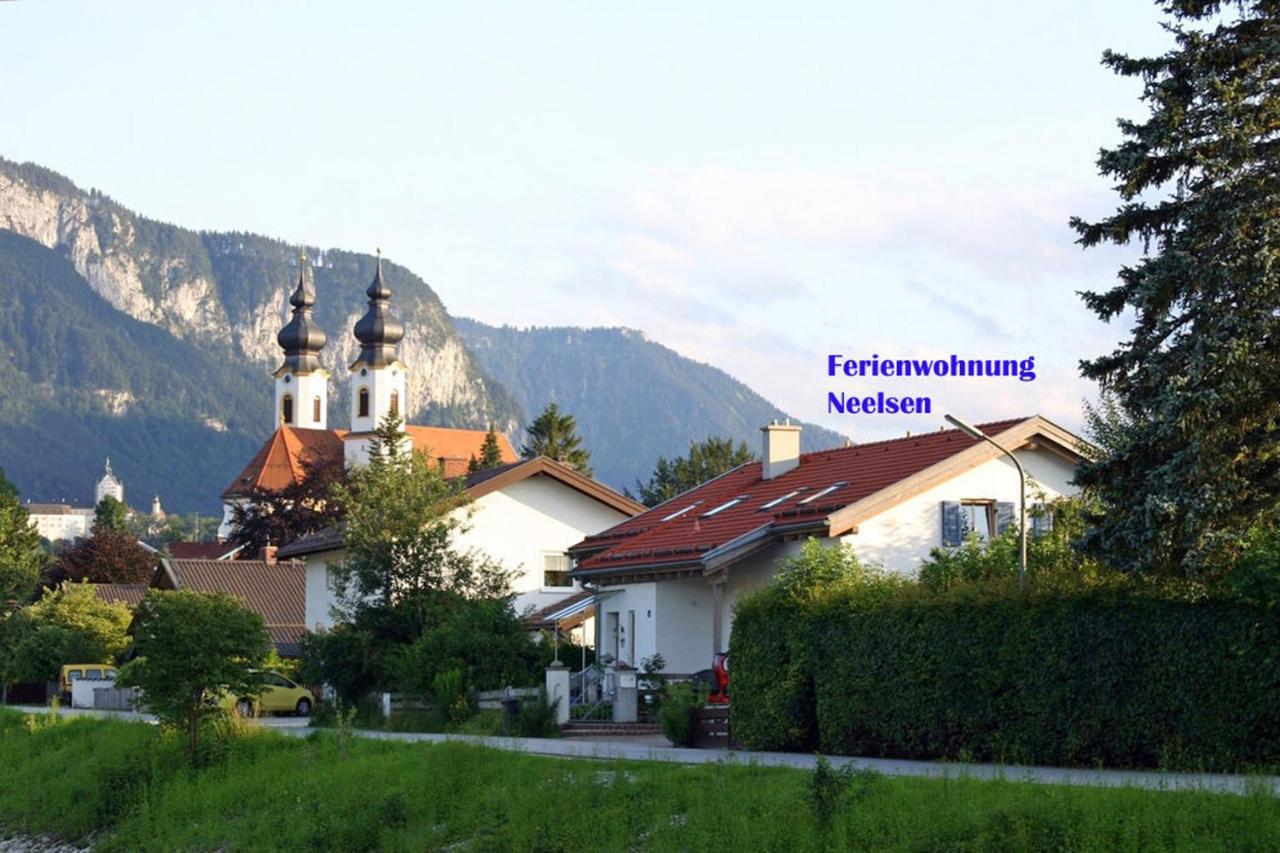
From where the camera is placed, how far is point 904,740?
2425 cm

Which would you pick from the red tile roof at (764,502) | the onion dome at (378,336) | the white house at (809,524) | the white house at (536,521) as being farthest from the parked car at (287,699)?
the onion dome at (378,336)

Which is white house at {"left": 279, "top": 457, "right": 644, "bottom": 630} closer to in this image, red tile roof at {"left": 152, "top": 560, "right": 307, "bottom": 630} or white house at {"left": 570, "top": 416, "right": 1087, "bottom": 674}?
red tile roof at {"left": 152, "top": 560, "right": 307, "bottom": 630}

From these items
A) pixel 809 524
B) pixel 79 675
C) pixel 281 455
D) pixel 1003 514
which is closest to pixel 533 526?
pixel 79 675

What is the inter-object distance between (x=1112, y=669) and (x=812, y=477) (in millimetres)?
19933

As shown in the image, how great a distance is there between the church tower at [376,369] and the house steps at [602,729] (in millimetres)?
119217

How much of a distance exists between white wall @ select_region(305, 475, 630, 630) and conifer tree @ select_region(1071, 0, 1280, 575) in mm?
31804

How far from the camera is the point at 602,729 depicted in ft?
108

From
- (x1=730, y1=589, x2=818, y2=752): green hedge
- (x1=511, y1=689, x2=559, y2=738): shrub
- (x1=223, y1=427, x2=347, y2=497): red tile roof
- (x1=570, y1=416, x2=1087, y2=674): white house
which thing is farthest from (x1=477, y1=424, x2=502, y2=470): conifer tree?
(x1=730, y1=589, x2=818, y2=752): green hedge

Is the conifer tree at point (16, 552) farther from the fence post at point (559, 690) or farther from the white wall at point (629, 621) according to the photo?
the fence post at point (559, 690)

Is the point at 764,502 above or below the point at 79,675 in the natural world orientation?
above

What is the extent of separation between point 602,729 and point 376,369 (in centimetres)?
12368

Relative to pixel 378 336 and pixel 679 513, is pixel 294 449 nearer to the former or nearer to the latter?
pixel 378 336

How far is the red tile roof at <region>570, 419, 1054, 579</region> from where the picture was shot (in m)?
37.0

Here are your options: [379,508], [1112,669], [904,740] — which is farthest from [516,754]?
[379,508]
